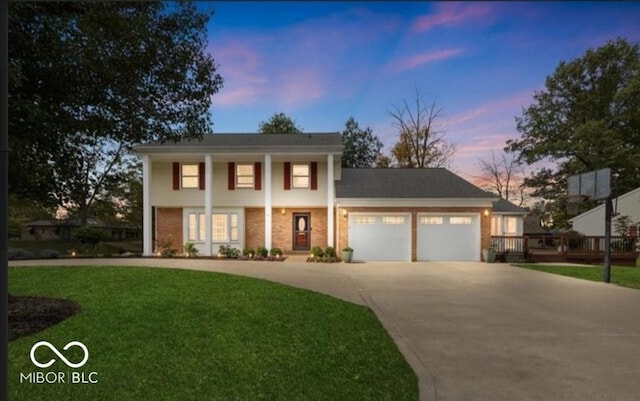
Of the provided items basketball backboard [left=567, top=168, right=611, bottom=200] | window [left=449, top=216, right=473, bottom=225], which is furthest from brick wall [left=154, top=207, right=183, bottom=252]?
basketball backboard [left=567, top=168, right=611, bottom=200]

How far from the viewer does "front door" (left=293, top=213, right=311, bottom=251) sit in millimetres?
16750

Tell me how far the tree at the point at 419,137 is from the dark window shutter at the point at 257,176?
1389cm

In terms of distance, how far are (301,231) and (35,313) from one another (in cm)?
1207

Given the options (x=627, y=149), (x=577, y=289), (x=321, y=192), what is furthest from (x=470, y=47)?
(x=627, y=149)

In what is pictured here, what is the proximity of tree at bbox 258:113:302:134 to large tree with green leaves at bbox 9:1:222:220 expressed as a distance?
2320 cm

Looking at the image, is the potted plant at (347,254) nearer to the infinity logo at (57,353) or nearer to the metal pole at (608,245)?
the metal pole at (608,245)

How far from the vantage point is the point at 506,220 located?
19.9 meters

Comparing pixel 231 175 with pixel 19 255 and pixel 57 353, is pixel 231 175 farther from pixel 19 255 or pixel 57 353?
pixel 57 353

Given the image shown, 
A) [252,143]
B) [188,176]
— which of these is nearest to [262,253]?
[188,176]

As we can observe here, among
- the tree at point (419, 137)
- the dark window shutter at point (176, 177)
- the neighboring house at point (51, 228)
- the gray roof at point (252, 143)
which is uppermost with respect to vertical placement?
the tree at point (419, 137)

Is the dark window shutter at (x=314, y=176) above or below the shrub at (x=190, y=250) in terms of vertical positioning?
above

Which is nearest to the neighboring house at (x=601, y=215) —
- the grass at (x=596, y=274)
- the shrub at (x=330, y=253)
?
the grass at (x=596, y=274)

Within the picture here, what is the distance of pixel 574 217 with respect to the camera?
78.6ft

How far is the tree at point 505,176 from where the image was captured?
93.8ft
